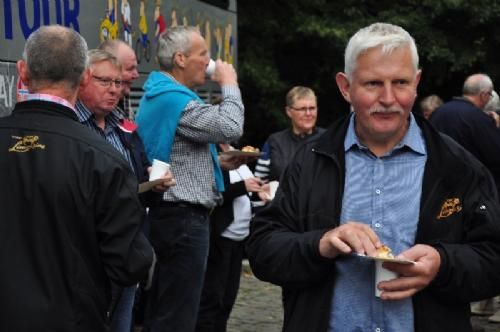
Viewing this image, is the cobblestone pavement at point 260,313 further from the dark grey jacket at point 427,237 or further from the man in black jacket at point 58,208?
the dark grey jacket at point 427,237

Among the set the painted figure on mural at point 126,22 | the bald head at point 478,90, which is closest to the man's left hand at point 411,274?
the painted figure on mural at point 126,22

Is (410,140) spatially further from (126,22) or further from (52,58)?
(126,22)

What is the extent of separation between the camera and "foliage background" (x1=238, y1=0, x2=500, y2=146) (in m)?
17.8

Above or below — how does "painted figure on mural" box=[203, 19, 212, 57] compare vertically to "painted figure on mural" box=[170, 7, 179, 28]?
below

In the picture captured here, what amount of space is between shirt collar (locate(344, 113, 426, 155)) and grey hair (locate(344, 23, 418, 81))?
0.62 ft

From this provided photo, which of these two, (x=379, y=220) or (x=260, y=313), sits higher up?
(x=379, y=220)

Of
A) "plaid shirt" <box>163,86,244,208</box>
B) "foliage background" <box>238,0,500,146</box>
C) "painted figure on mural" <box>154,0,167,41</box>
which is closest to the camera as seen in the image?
"plaid shirt" <box>163,86,244,208</box>

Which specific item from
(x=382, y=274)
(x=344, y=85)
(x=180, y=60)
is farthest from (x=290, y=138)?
(x=382, y=274)

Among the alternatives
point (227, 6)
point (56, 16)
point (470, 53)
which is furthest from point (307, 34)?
point (56, 16)

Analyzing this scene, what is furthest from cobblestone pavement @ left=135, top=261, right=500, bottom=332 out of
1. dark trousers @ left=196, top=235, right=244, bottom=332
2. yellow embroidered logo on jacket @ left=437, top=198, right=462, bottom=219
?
yellow embroidered logo on jacket @ left=437, top=198, right=462, bottom=219

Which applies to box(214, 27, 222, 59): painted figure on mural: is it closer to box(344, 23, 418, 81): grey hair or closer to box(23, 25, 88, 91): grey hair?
box(23, 25, 88, 91): grey hair

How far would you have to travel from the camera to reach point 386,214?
10.4 feet

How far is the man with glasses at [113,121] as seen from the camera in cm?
497

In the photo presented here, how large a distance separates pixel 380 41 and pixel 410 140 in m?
0.33
